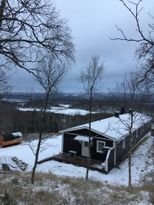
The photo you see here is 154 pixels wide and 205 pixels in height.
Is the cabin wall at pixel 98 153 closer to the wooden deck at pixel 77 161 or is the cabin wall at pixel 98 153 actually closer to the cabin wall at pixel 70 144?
Answer: the wooden deck at pixel 77 161

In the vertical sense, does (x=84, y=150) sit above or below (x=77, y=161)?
above

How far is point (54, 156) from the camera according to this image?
28859 mm

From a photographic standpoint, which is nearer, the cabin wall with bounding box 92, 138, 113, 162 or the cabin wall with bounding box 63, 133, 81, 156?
the cabin wall with bounding box 92, 138, 113, 162

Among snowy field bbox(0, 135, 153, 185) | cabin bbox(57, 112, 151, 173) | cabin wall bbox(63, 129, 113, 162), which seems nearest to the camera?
snowy field bbox(0, 135, 153, 185)

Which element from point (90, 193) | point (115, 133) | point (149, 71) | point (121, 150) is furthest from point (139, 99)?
point (149, 71)

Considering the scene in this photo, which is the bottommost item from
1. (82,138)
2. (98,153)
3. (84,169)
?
(84,169)

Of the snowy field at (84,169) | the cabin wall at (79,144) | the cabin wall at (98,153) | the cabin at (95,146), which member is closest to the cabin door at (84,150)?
the cabin at (95,146)

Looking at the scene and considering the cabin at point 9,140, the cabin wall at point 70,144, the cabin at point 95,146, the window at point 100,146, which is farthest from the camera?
the cabin at point 9,140

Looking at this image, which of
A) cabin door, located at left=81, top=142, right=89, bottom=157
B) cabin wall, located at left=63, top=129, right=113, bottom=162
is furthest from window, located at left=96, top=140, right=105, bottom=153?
cabin door, located at left=81, top=142, right=89, bottom=157

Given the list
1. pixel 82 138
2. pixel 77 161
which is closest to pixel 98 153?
pixel 82 138

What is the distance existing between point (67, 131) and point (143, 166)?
7747 mm

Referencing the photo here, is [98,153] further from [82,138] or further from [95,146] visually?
[82,138]

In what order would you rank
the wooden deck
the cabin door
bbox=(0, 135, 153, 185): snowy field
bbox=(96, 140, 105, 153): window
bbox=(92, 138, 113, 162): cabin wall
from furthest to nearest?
1. the cabin door
2. bbox=(96, 140, 105, 153): window
3. bbox=(92, 138, 113, 162): cabin wall
4. the wooden deck
5. bbox=(0, 135, 153, 185): snowy field

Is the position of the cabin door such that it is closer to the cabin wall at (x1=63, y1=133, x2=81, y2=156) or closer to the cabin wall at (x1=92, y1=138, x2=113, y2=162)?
the cabin wall at (x1=63, y1=133, x2=81, y2=156)
